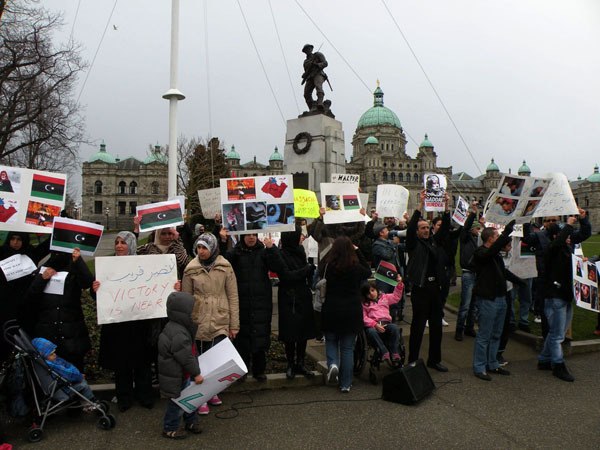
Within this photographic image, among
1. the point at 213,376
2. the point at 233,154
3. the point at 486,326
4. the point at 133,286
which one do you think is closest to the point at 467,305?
the point at 486,326

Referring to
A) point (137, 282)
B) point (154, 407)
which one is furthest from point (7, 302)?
point (154, 407)

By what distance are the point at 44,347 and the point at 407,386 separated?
3679 millimetres

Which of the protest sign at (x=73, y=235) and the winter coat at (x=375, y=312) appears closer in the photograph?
the protest sign at (x=73, y=235)

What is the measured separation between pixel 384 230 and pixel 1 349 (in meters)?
5.93

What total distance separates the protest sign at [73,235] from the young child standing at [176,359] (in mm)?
1348

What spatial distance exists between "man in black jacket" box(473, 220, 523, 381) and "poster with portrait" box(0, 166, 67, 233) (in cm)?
541

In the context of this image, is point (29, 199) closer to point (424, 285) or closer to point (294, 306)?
point (294, 306)

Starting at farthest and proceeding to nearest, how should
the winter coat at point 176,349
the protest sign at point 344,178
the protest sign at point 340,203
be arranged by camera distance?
the protest sign at point 344,178, the protest sign at point 340,203, the winter coat at point 176,349

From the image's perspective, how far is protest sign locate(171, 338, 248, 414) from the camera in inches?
159

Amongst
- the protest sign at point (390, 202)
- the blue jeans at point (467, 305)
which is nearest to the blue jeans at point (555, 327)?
the blue jeans at point (467, 305)

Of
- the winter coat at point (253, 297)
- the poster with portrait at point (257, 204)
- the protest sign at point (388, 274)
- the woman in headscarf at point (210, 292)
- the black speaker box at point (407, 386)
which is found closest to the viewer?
the woman in headscarf at point (210, 292)

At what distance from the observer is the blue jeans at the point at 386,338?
569 cm

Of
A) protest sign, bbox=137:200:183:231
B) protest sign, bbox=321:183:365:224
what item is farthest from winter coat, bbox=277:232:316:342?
protest sign, bbox=321:183:365:224

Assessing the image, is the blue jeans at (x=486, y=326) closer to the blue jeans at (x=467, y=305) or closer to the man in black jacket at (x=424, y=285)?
the man in black jacket at (x=424, y=285)
